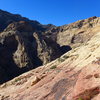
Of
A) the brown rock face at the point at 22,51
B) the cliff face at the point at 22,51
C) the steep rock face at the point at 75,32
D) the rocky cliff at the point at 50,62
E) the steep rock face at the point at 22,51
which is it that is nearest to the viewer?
the rocky cliff at the point at 50,62

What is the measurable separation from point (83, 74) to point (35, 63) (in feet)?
192

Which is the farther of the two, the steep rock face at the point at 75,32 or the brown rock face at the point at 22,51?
the steep rock face at the point at 75,32

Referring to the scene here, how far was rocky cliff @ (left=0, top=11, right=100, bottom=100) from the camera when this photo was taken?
39.2ft

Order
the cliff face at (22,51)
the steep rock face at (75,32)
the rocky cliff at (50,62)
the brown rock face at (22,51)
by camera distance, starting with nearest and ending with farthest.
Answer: the rocky cliff at (50,62), the cliff face at (22,51), the brown rock face at (22,51), the steep rock face at (75,32)

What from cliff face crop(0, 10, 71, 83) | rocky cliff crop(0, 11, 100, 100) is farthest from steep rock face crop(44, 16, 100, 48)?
cliff face crop(0, 10, 71, 83)

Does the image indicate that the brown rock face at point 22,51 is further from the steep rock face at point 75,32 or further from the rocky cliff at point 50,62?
the steep rock face at point 75,32

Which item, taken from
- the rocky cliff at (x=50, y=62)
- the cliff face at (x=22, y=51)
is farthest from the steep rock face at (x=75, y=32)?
the cliff face at (x=22, y=51)

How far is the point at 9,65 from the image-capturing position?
226 ft

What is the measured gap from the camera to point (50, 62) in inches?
1104

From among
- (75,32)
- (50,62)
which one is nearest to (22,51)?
(50,62)

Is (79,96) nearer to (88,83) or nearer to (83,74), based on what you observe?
(88,83)

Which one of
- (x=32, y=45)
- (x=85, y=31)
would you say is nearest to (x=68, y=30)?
(x=85, y=31)

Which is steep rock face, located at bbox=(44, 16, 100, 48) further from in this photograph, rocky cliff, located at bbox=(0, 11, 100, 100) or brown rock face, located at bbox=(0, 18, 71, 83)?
brown rock face, located at bbox=(0, 18, 71, 83)

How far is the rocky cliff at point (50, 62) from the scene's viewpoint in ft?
39.2
